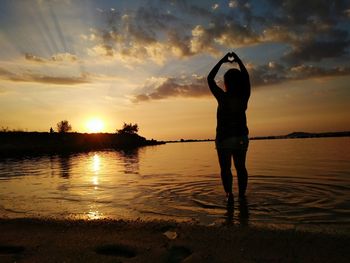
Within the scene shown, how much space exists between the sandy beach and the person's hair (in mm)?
3156

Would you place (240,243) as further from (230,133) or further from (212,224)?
(230,133)

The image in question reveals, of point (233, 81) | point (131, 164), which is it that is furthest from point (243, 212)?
point (131, 164)

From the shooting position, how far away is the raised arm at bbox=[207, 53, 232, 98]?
22.8 feet

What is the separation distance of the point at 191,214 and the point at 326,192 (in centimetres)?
438

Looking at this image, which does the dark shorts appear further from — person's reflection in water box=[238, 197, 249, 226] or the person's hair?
person's reflection in water box=[238, 197, 249, 226]

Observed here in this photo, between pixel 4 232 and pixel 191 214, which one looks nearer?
pixel 4 232

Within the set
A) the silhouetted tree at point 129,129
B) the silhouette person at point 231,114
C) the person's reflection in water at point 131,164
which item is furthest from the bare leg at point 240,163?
the silhouetted tree at point 129,129

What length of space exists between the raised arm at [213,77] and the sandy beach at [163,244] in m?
3.11

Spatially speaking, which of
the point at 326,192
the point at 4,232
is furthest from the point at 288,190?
the point at 4,232

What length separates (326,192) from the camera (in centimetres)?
839

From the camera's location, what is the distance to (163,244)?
13.1 feet

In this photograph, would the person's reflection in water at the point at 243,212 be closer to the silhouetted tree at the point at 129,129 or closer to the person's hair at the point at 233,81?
the person's hair at the point at 233,81

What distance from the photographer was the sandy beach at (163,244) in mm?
3559

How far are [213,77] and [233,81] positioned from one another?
1.44ft
